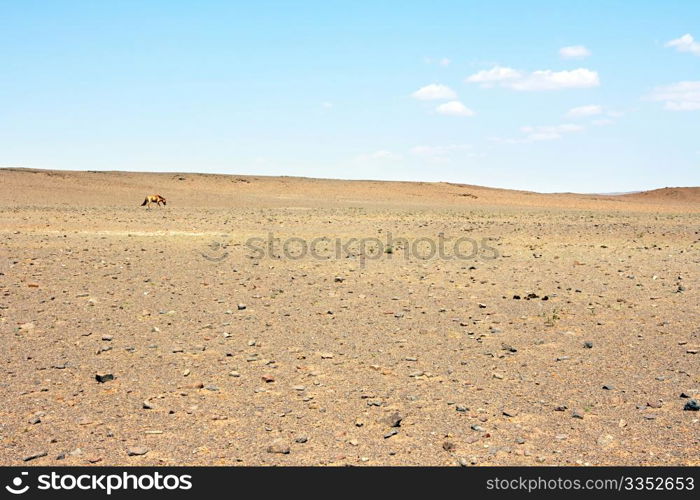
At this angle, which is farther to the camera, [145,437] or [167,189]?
[167,189]

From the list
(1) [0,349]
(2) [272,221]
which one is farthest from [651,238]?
(1) [0,349]

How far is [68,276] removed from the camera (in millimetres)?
11281

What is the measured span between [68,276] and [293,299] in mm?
4261

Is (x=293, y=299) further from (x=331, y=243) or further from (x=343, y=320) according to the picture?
(x=331, y=243)

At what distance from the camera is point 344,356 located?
7.19m

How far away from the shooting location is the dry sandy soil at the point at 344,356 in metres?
4.91

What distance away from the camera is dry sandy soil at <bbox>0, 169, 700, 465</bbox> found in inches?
193

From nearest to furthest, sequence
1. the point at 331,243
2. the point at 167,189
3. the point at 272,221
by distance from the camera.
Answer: the point at 331,243 → the point at 272,221 → the point at 167,189
